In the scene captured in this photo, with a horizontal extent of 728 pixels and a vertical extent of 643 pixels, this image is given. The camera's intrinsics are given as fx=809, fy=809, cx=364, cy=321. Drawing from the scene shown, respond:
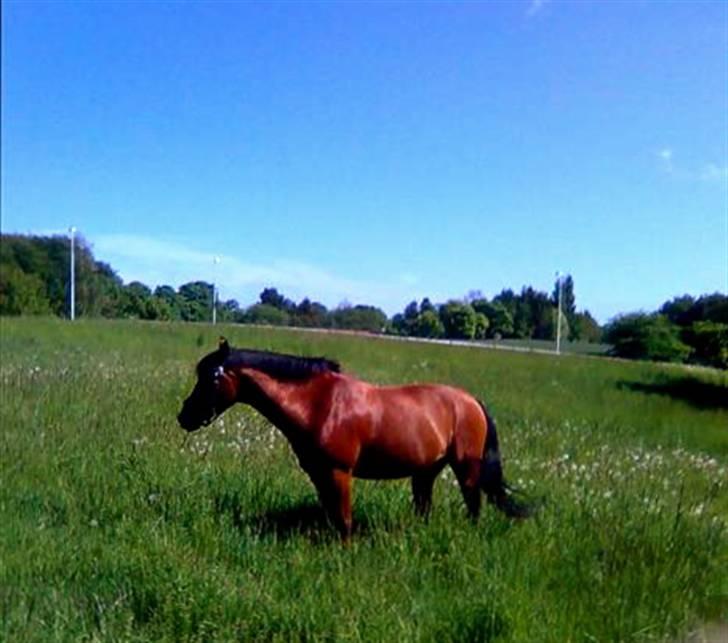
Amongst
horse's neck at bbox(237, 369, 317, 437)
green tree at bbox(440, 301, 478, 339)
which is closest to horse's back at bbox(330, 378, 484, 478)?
horse's neck at bbox(237, 369, 317, 437)

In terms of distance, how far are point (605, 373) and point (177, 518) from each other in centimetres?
1032

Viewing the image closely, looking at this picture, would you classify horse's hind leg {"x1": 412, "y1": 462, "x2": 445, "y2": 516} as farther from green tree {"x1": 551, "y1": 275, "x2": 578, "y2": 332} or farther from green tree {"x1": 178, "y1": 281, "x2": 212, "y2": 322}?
green tree {"x1": 551, "y1": 275, "x2": 578, "y2": 332}

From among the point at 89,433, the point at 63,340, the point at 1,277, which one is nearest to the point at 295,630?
the point at 89,433

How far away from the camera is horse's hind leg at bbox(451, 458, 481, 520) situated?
5.80 m

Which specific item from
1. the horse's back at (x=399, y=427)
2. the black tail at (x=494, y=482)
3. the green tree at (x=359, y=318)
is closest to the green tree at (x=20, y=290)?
the green tree at (x=359, y=318)

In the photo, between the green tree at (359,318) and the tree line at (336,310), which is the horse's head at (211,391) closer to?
the tree line at (336,310)

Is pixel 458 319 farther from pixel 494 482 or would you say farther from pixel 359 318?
pixel 494 482

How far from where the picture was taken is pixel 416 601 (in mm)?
4383

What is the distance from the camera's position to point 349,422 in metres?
5.49

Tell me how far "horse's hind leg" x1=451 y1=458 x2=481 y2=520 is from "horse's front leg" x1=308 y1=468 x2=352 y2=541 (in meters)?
0.85

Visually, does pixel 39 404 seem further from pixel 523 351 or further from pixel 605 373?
pixel 523 351

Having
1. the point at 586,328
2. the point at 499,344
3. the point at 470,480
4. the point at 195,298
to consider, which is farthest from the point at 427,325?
the point at 470,480

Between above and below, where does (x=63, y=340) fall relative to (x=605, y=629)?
above

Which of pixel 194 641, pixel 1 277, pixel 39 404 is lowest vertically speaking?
pixel 194 641
